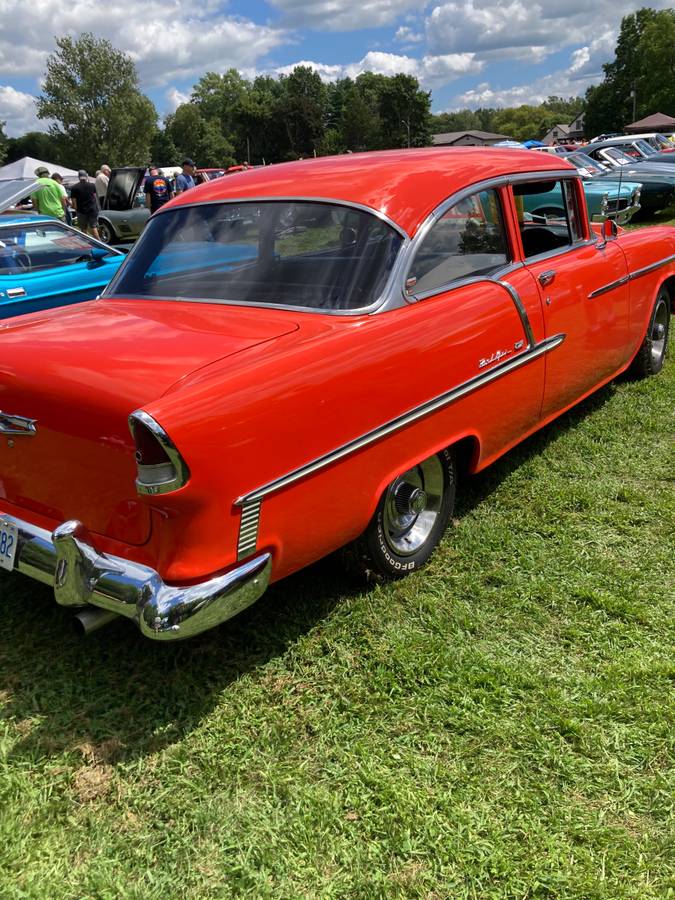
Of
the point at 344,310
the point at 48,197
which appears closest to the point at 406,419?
the point at 344,310

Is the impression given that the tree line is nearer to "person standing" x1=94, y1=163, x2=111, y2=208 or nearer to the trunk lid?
"person standing" x1=94, y1=163, x2=111, y2=208

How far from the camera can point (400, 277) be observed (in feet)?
9.17

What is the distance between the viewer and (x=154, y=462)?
2037 mm

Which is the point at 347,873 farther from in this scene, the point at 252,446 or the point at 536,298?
the point at 536,298

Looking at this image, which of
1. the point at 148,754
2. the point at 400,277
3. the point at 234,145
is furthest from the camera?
the point at 234,145

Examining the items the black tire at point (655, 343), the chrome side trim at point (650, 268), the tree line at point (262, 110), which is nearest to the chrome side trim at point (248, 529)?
the chrome side trim at point (650, 268)

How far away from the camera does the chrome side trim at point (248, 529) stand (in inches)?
85.9

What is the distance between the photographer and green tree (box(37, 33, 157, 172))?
58.8 metres

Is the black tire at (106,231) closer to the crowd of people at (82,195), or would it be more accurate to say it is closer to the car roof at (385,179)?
the crowd of people at (82,195)

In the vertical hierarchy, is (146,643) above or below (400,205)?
below

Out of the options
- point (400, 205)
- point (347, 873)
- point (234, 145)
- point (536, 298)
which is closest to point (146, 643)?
point (347, 873)

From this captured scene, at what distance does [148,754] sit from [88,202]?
1337 centimetres

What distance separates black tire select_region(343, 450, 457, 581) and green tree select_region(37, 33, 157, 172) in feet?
210

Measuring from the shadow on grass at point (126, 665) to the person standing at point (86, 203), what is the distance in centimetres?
1200
